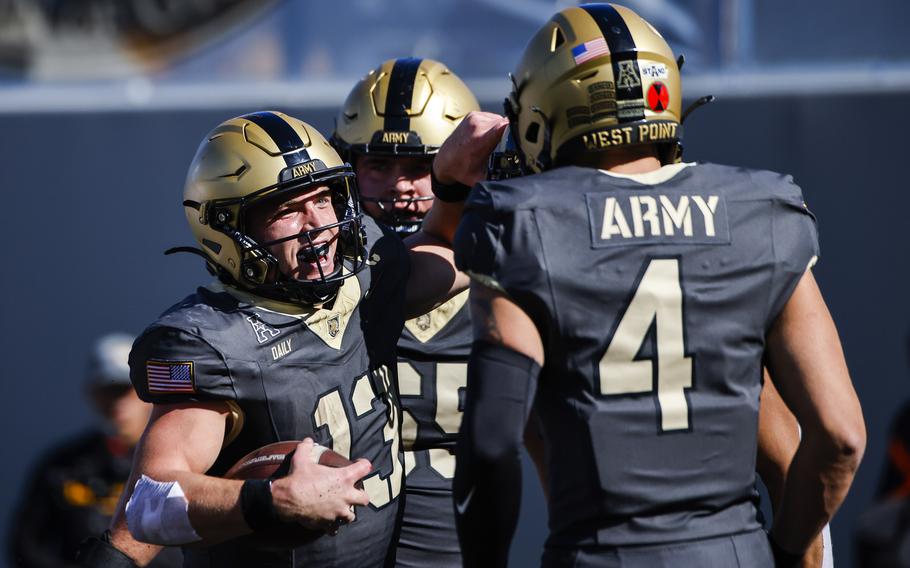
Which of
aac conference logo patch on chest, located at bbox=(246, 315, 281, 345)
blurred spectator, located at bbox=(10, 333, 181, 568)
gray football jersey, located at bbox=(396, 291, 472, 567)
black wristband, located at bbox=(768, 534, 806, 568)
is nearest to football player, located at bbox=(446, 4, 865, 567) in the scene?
black wristband, located at bbox=(768, 534, 806, 568)

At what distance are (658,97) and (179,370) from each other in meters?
1.10

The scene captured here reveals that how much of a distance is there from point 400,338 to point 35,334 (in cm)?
320

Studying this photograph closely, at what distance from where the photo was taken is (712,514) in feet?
6.85

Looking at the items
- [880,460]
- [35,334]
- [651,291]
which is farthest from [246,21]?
[651,291]

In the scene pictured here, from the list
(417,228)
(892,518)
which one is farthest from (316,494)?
(892,518)

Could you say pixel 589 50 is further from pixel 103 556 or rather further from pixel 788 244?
pixel 103 556

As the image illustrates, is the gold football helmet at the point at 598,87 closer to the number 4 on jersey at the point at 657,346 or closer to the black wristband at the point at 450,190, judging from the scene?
the number 4 on jersey at the point at 657,346

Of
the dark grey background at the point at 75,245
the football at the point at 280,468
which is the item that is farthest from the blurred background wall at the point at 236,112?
the football at the point at 280,468

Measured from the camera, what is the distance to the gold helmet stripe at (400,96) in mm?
3498

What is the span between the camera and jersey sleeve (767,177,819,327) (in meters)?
2.12

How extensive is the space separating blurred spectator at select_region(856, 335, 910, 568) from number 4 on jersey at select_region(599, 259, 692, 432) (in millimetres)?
1649

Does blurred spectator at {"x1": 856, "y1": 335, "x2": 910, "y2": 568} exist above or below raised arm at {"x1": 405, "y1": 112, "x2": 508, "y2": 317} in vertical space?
below

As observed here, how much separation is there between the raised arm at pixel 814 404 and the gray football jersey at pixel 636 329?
0.20ft

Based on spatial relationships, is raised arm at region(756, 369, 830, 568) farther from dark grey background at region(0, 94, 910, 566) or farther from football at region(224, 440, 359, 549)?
dark grey background at region(0, 94, 910, 566)
